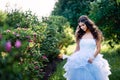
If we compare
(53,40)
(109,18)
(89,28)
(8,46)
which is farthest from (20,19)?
(8,46)

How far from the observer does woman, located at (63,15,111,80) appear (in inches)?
339

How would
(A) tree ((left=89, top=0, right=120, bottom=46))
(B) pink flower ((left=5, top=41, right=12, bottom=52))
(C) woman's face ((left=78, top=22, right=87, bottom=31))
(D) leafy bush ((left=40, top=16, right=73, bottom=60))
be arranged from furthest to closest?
(A) tree ((left=89, top=0, right=120, bottom=46)) < (D) leafy bush ((left=40, top=16, right=73, bottom=60)) < (C) woman's face ((left=78, top=22, right=87, bottom=31)) < (B) pink flower ((left=5, top=41, right=12, bottom=52))

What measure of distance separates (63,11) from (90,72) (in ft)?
95.2

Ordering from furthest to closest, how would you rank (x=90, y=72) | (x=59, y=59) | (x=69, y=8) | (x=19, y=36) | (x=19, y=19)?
(x=69, y=8), (x=59, y=59), (x=19, y=19), (x=19, y=36), (x=90, y=72)

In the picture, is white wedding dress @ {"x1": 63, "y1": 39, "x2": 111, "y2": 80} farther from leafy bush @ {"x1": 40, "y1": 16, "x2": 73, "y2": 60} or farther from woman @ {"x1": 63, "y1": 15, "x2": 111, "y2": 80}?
leafy bush @ {"x1": 40, "y1": 16, "x2": 73, "y2": 60}

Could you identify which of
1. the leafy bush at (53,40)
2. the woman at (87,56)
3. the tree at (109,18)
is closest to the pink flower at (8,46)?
the woman at (87,56)

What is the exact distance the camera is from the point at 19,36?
981 cm

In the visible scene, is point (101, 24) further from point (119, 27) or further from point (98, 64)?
point (98, 64)

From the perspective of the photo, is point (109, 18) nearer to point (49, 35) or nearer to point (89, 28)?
point (49, 35)

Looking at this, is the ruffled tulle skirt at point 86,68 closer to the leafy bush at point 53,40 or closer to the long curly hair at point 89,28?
the long curly hair at point 89,28

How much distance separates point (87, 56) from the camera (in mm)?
8672

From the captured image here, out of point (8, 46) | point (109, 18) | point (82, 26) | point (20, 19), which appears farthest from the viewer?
point (109, 18)

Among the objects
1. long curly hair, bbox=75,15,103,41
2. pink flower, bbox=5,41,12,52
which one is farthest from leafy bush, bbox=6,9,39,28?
pink flower, bbox=5,41,12,52

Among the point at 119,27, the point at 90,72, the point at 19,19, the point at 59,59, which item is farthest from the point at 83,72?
the point at 59,59
